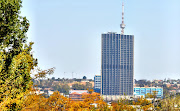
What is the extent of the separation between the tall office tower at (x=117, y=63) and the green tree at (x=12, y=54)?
314ft

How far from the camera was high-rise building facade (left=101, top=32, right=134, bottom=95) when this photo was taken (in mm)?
106938

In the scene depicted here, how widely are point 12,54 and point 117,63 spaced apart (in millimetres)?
100273

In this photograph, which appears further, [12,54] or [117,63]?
[117,63]

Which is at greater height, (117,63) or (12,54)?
(117,63)

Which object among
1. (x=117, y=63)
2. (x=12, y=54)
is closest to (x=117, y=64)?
(x=117, y=63)

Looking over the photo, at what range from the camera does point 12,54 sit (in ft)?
35.2

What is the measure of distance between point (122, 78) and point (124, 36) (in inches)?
482

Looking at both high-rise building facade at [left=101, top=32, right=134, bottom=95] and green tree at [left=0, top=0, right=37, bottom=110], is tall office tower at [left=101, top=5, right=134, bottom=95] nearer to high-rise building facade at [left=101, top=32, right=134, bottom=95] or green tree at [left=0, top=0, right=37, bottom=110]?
high-rise building facade at [left=101, top=32, right=134, bottom=95]

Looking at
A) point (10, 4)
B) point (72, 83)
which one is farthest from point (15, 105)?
point (72, 83)

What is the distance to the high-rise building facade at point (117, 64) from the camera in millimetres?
106938

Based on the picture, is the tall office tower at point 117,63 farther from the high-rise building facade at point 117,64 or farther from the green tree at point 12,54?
the green tree at point 12,54

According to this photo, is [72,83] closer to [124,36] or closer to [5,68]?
[124,36]

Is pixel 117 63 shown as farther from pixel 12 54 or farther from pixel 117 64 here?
pixel 12 54

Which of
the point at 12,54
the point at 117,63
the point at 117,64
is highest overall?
the point at 117,63
